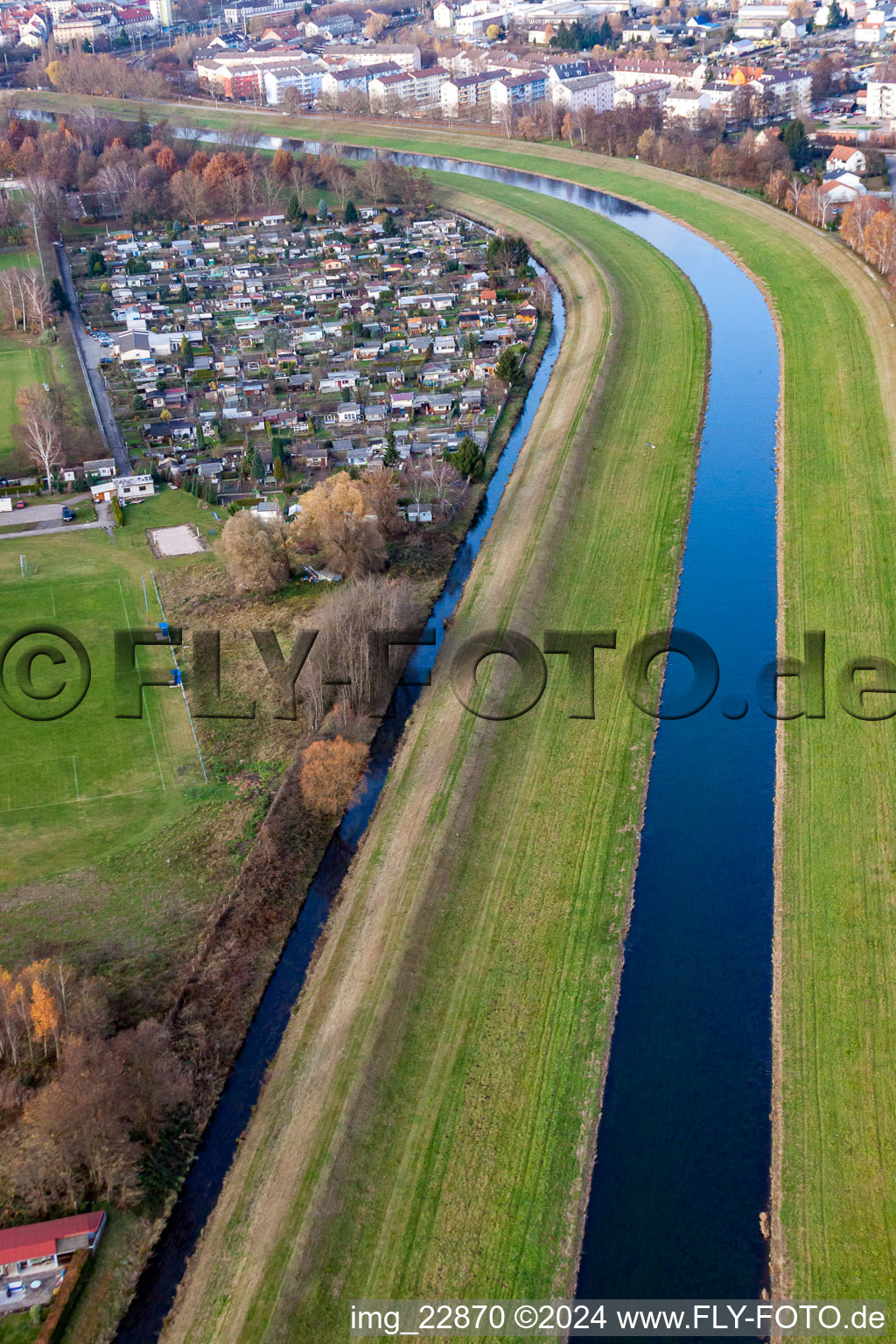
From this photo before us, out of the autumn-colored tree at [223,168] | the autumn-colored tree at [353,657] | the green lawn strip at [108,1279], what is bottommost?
the green lawn strip at [108,1279]

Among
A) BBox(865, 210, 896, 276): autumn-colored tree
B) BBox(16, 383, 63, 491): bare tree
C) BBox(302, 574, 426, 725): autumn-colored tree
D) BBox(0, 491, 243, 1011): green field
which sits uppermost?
BBox(865, 210, 896, 276): autumn-colored tree

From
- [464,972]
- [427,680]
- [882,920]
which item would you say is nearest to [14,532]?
[427,680]

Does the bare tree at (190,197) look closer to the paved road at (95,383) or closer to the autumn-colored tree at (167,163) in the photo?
the autumn-colored tree at (167,163)

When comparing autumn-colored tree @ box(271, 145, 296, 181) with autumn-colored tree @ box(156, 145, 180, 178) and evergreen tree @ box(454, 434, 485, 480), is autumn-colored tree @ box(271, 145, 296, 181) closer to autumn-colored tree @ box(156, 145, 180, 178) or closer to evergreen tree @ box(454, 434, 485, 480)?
autumn-colored tree @ box(156, 145, 180, 178)

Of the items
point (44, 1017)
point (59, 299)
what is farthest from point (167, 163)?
point (44, 1017)

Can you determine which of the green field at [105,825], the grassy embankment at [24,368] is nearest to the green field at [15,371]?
the grassy embankment at [24,368]

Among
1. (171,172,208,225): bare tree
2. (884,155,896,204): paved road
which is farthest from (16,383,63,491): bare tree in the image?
(884,155,896,204): paved road

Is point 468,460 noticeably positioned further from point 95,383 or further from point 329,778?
point 95,383
